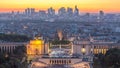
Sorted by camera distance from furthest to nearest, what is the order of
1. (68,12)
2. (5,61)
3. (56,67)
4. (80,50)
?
(68,12) → (80,50) → (56,67) → (5,61)

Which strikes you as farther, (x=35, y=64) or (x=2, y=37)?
(x=2, y=37)

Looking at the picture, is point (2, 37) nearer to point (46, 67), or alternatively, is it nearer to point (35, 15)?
point (46, 67)

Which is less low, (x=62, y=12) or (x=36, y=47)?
(x=62, y=12)

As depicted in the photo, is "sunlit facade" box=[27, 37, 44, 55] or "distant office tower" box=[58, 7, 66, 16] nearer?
"sunlit facade" box=[27, 37, 44, 55]

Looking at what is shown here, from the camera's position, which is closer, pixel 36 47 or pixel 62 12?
pixel 36 47

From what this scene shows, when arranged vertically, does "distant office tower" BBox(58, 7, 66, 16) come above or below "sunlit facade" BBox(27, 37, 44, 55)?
above

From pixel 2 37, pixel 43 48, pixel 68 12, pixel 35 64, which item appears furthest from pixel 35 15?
pixel 35 64

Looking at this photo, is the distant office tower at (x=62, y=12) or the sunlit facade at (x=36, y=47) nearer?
the sunlit facade at (x=36, y=47)

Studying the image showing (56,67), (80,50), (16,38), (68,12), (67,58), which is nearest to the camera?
(56,67)

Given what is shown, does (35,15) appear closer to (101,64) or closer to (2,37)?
(2,37)

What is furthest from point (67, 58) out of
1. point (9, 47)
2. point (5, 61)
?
point (9, 47)

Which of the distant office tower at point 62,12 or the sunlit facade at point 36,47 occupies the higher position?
the distant office tower at point 62,12
